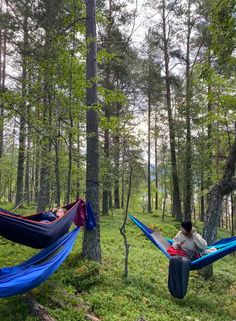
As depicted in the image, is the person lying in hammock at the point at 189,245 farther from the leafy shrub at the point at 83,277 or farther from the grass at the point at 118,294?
the leafy shrub at the point at 83,277

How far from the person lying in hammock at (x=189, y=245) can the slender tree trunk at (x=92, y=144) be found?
1.07 meters

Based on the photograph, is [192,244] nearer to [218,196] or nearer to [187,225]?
[187,225]

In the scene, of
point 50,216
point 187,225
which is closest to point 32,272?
point 50,216

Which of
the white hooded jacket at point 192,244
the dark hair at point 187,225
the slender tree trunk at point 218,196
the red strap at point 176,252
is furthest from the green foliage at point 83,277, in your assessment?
the slender tree trunk at point 218,196

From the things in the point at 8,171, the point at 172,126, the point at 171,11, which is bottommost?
the point at 8,171

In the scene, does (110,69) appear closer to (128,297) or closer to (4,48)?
(4,48)

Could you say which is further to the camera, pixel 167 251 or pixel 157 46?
pixel 157 46

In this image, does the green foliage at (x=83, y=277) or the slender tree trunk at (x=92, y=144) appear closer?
the green foliage at (x=83, y=277)

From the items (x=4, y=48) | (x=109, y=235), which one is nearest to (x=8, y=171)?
(x=4, y=48)

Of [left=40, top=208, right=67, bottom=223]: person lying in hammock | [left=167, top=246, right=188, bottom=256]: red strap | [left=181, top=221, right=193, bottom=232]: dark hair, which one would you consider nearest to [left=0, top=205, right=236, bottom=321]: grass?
[left=167, top=246, right=188, bottom=256]: red strap

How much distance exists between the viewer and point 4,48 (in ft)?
29.9

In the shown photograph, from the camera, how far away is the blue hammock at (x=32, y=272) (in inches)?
88.0

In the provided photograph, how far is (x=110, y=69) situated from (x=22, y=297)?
7919mm

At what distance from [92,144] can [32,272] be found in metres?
2.10
